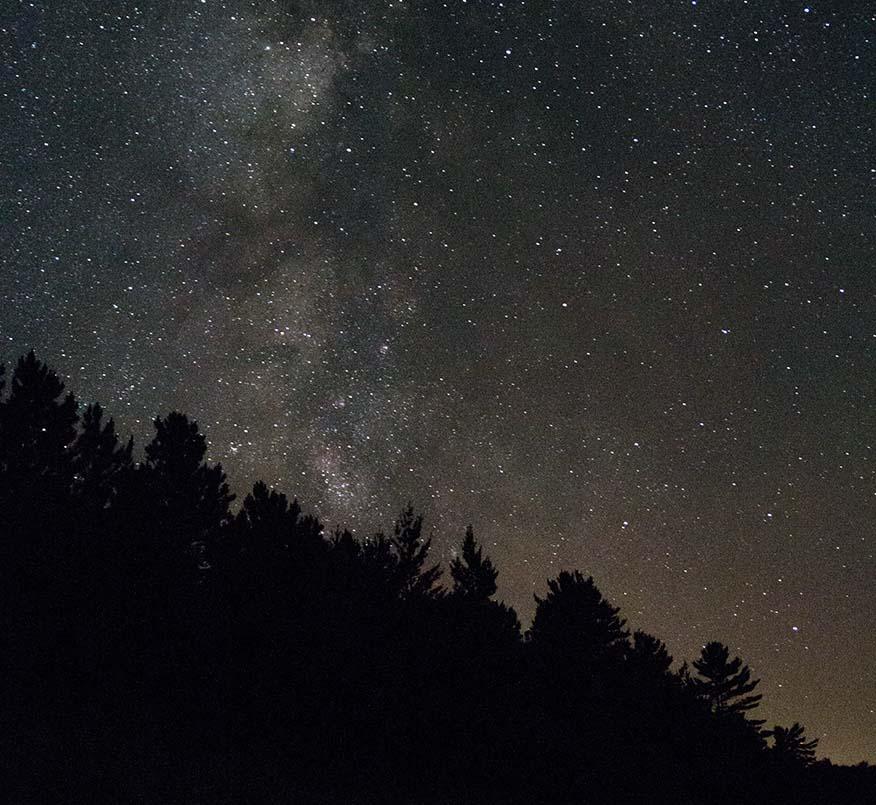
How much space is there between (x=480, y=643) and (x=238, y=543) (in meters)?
8.26

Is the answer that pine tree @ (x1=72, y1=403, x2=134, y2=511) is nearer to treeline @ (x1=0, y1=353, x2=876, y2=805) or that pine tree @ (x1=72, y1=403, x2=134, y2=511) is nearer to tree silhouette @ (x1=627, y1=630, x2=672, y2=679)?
treeline @ (x1=0, y1=353, x2=876, y2=805)

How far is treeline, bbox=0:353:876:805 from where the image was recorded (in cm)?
1430

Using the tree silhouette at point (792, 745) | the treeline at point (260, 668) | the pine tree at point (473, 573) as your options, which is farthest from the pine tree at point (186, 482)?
the tree silhouette at point (792, 745)

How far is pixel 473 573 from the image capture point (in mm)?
32031

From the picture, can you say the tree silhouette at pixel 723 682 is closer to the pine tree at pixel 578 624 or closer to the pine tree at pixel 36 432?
the pine tree at pixel 578 624

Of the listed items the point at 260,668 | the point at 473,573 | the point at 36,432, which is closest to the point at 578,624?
the point at 473,573

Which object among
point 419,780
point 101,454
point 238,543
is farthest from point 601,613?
point 101,454

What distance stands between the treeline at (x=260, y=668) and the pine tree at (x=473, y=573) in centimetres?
123

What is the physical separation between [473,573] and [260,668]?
16.1 m

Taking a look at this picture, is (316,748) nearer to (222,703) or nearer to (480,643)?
(222,703)

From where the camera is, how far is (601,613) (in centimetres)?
3192

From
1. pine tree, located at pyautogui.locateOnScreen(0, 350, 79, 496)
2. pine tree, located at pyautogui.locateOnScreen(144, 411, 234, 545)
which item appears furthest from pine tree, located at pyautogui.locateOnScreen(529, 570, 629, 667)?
pine tree, located at pyautogui.locateOnScreen(0, 350, 79, 496)

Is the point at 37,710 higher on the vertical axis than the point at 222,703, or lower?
lower

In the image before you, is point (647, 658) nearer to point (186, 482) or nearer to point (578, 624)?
point (578, 624)
